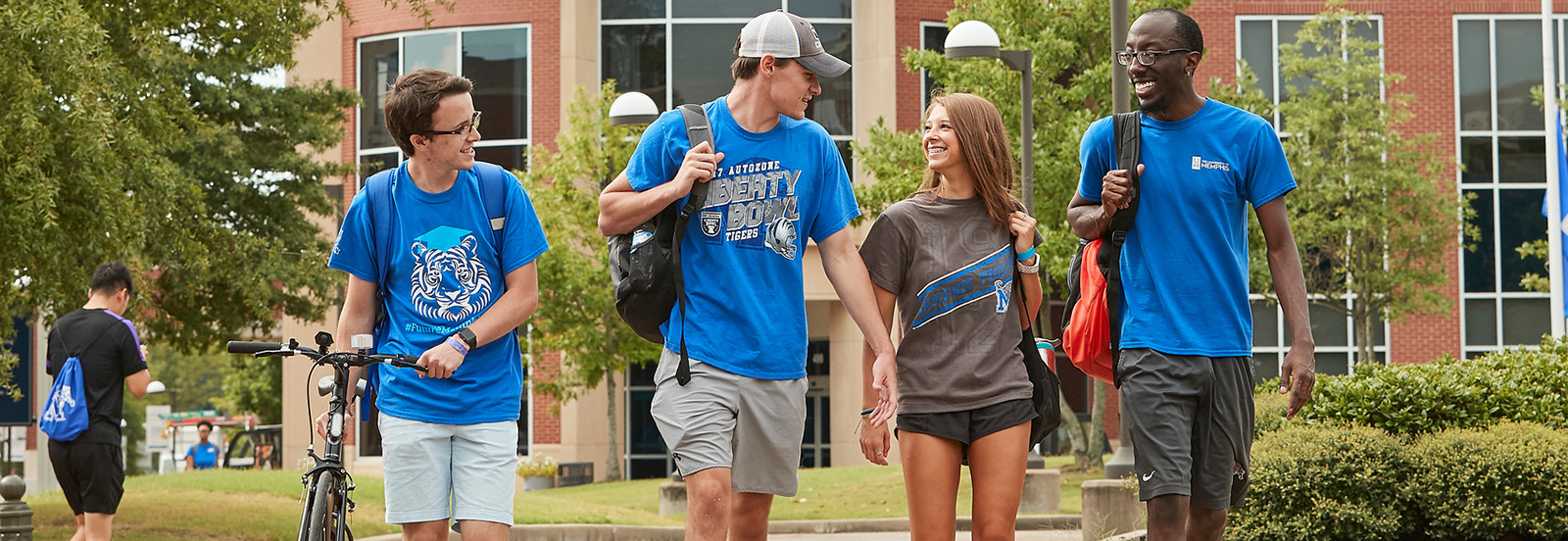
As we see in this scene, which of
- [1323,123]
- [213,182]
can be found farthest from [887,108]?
[213,182]

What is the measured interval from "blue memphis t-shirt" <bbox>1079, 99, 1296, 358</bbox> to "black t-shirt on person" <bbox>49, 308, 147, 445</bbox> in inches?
252

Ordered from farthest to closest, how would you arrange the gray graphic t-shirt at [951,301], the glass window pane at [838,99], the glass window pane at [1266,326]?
the glass window pane at [1266,326] < the glass window pane at [838,99] < the gray graphic t-shirt at [951,301]

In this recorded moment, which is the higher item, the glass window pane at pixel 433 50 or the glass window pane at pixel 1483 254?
the glass window pane at pixel 433 50

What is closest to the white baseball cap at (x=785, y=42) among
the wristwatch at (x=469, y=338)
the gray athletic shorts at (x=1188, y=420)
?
the wristwatch at (x=469, y=338)

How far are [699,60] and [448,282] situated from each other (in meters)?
26.6

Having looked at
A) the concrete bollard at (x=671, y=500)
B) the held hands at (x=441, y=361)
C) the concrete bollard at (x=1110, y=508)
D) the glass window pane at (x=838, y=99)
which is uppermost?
the glass window pane at (x=838, y=99)

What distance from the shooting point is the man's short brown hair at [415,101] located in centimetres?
492

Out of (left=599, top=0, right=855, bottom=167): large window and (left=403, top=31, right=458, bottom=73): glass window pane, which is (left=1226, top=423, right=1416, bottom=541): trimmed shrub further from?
(left=403, top=31, right=458, bottom=73): glass window pane

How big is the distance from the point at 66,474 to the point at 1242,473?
7.03 meters

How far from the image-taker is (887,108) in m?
30.8

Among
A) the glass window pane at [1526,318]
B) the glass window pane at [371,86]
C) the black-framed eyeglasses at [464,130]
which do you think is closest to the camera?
the black-framed eyeglasses at [464,130]

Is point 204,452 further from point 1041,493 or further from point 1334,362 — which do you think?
point 1041,493

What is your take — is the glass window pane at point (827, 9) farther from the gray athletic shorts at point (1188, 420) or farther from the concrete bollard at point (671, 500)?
the gray athletic shorts at point (1188, 420)

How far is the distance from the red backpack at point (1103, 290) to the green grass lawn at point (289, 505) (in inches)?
349
